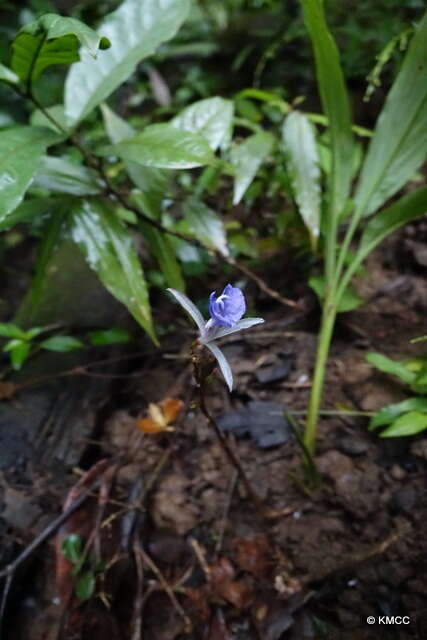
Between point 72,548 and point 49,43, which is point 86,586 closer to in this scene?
point 72,548

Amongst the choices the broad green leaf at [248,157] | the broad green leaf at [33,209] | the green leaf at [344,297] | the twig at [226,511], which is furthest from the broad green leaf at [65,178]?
the twig at [226,511]

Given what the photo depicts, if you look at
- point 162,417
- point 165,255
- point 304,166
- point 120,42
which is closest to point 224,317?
point 165,255

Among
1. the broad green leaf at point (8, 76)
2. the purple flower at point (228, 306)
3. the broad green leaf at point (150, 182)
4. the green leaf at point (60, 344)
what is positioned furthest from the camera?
the green leaf at point (60, 344)

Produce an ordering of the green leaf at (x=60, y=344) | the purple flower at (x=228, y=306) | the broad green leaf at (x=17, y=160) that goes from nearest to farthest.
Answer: the purple flower at (x=228, y=306) < the broad green leaf at (x=17, y=160) < the green leaf at (x=60, y=344)

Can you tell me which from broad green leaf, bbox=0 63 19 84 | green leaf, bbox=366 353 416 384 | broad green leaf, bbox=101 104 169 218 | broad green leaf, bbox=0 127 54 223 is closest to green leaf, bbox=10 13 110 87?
broad green leaf, bbox=0 63 19 84

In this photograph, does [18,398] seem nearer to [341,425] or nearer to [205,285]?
[205,285]

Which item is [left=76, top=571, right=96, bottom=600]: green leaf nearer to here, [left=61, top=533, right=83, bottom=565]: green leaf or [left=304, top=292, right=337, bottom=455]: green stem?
[left=61, top=533, right=83, bottom=565]: green leaf

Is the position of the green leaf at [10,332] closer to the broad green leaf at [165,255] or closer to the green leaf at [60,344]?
the green leaf at [60,344]
